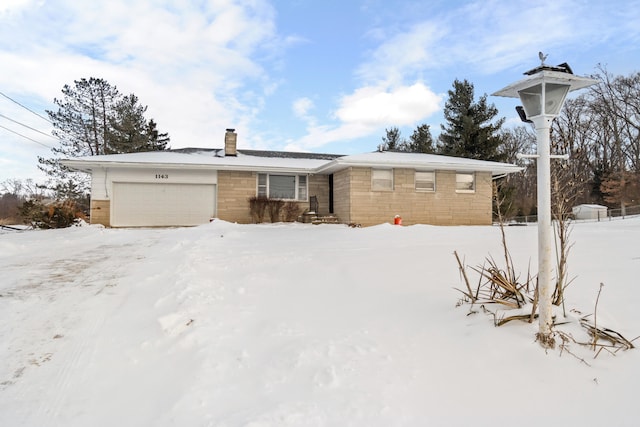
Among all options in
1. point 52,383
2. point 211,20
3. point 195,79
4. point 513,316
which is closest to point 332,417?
point 513,316

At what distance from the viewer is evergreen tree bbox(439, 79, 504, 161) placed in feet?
83.1

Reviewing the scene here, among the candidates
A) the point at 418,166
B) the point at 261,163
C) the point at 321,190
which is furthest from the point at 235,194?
the point at 418,166

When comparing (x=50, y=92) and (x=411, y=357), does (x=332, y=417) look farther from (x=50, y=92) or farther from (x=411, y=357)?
(x=50, y=92)

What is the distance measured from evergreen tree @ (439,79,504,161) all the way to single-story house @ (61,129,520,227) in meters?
10.7

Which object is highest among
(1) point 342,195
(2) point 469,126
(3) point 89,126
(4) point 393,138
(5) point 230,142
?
(4) point 393,138

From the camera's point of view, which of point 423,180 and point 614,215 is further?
point 614,215

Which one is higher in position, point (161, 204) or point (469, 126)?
point (469, 126)

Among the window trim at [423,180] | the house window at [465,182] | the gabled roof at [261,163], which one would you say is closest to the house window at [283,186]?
the gabled roof at [261,163]

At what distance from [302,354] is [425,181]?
41.7 ft

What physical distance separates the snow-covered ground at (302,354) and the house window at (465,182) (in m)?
10.1

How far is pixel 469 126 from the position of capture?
1000 inches

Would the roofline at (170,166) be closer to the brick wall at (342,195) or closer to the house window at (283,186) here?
the house window at (283,186)

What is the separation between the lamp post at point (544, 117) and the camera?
262 centimetres

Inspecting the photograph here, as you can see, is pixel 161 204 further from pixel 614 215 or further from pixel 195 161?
pixel 614 215
